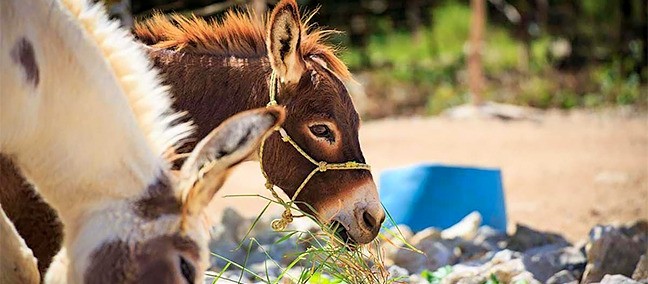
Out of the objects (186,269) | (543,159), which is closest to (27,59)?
(186,269)

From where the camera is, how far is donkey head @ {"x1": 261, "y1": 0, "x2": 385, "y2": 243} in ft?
13.1

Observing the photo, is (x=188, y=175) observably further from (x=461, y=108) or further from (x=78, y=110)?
(x=461, y=108)

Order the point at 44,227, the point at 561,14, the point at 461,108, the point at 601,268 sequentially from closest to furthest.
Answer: the point at 44,227, the point at 601,268, the point at 461,108, the point at 561,14

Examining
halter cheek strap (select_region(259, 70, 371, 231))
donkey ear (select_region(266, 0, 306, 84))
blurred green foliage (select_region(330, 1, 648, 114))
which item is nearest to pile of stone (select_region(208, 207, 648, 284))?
halter cheek strap (select_region(259, 70, 371, 231))

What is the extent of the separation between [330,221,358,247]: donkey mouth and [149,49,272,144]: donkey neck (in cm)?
51

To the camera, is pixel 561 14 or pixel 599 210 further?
pixel 561 14

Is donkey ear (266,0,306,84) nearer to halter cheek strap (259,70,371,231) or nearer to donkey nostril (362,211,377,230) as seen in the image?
halter cheek strap (259,70,371,231)

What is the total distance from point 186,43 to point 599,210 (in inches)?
169

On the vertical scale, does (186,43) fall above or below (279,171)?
above

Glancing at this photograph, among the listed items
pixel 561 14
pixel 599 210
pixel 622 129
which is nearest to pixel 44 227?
pixel 599 210

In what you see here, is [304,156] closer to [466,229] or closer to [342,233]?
[342,233]

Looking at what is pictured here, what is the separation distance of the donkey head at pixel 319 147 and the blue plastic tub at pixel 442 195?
216cm

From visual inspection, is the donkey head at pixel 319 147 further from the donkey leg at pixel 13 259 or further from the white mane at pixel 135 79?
the donkey leg at pixel 13 259

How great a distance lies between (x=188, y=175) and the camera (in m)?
2.73
